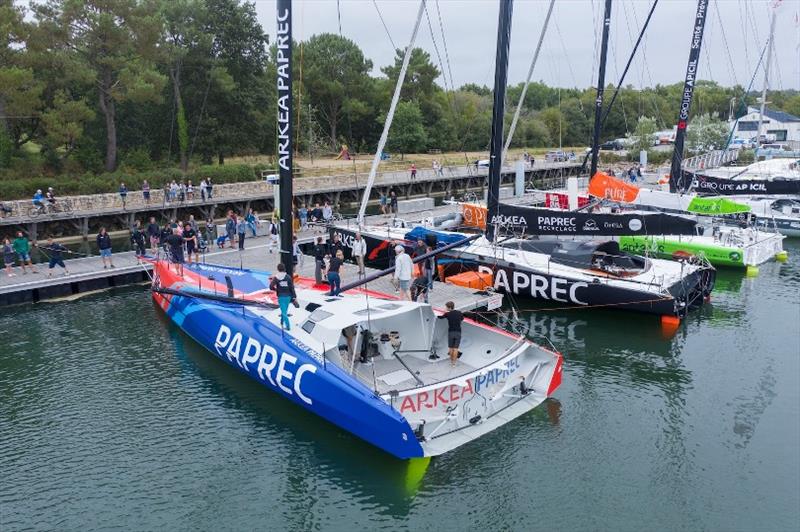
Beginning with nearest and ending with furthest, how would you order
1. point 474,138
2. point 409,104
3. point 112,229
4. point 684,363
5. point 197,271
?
point 684,363, point 197,271, point 112,229, point 409,104, point 474,138

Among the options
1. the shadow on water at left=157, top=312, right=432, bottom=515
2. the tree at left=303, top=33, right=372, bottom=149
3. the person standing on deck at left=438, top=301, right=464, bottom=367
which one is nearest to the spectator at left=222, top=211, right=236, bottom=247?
the shadow on water at left=157, top=312, right=432, bottom=515

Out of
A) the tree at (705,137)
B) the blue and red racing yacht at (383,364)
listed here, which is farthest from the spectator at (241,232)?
the tree at (705,137)

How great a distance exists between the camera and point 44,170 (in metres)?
40.3

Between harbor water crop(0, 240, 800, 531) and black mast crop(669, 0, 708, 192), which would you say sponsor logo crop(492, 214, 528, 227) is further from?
black mast crop(669, 0, 708, 192)

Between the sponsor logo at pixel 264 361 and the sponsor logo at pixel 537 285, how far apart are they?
827 cm

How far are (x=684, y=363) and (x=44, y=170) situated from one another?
38998 millimetres

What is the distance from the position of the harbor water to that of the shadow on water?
0.11ft

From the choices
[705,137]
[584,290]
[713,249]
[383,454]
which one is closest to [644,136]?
[705,137]

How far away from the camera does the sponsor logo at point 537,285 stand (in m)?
18.0

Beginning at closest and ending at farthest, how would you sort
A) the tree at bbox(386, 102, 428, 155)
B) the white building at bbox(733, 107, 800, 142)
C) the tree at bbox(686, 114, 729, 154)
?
1. the tree at bbox(686, 114, 729, 154)
2. the tree at bbox(386, 102, 428, 155)
3. the white building at bbox(733, 107, 800, 142)

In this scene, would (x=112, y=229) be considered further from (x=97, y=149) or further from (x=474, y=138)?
(x=474, y=138)

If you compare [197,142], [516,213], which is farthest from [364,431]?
[197,142]

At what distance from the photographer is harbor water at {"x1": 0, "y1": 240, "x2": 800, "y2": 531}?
9242 mm

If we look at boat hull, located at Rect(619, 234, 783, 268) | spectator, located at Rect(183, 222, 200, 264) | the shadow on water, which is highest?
spectator, located at Rect(183, 222, 200, 264)
